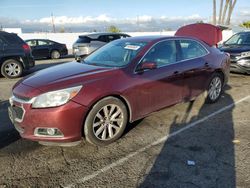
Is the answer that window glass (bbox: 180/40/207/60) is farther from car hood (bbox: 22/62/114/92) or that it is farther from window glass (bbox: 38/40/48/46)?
window glass (bbox: 38/40/48/46)

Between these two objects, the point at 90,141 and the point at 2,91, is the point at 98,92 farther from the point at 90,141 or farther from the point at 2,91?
the point at 2,91

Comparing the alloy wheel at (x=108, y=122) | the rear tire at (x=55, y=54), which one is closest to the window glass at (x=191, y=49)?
the alloy wheel at (x=108, y=122)

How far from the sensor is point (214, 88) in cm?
582

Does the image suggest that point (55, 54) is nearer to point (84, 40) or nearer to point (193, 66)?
point (84, 40)

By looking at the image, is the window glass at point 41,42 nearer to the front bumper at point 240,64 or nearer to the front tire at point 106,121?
the front bumper at point 240,64

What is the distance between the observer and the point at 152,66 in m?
4.15

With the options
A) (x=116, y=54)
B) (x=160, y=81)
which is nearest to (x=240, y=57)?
(x=160, y=81)

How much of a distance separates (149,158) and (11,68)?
760 cm

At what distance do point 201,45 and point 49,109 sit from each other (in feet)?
11.8

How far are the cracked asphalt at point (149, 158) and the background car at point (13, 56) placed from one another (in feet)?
16.6

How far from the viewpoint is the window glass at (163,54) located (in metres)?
4.47

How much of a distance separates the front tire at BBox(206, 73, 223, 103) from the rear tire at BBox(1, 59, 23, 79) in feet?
22.5

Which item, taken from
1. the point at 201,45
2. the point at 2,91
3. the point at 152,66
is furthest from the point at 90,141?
the point at 2,91

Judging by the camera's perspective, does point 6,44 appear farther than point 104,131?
Yes
